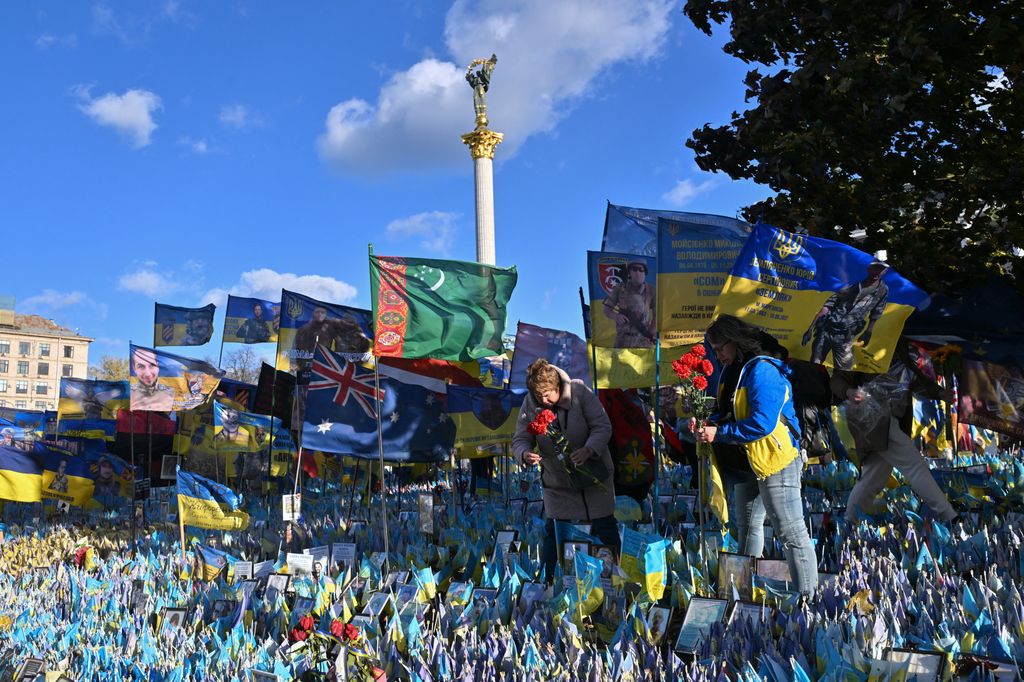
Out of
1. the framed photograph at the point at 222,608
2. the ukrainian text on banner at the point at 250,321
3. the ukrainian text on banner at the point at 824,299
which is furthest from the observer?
the ukrainian text on banner at the point at 250,321

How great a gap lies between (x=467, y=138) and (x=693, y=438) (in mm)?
33722

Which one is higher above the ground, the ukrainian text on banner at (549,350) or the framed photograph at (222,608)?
the ukrainian text on banner at (549,350)

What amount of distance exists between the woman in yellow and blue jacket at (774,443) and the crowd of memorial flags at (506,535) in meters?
0.14

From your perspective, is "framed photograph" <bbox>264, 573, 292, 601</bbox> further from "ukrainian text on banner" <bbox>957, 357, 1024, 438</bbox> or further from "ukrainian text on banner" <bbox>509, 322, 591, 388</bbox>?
"ukrainian text on banner" <bbox>957, 357, 1024, 438</bbox>

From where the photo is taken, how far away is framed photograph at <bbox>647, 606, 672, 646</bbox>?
13.9 feet

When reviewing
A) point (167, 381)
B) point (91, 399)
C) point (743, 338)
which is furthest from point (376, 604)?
point (91, 399)

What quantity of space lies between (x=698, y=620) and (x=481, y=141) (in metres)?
34.3

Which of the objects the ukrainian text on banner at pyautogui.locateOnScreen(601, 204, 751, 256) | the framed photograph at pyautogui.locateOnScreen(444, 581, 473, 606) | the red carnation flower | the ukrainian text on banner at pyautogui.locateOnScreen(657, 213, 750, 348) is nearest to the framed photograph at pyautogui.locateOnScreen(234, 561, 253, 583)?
the framed photograph at pyautogui.locateOnScreen(444, 581, 473, 606)

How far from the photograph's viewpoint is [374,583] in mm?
5617

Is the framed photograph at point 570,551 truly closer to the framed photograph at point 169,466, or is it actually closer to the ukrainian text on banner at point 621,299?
the ukrainian text on banner at point 621,299

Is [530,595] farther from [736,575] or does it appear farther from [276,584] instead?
[276,584]

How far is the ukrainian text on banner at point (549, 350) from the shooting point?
11508mm

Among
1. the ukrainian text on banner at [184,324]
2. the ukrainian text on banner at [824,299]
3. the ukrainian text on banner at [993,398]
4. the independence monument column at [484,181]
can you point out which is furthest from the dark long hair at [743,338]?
the independence monument column at [484,181]

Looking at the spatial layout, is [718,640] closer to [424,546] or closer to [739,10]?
[424,546]
